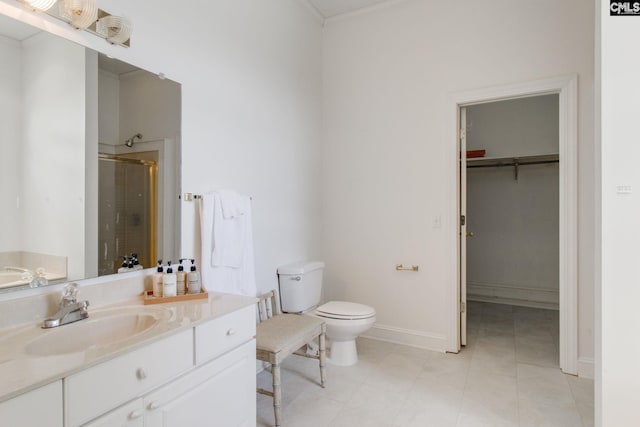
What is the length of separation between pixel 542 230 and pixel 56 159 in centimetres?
460

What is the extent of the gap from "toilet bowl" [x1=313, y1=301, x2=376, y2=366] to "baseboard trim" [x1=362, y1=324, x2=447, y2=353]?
0.46 meters

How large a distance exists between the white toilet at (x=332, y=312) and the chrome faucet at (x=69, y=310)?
4.84ft

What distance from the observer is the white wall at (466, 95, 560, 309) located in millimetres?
3959

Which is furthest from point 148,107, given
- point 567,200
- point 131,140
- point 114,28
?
point 567,200

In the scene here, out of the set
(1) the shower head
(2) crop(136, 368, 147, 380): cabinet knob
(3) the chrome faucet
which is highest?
(1) the shower head

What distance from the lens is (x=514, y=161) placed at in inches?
157

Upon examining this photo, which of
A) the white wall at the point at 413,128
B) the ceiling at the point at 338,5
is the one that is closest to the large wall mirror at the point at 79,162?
the white wall at the point at 413,128

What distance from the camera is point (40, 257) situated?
1.33 metres

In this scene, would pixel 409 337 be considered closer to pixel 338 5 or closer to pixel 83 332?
pixel 83 332

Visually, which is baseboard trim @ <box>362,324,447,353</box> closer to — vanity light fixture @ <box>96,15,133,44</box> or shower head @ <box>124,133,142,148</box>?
shower head @ <box>124,133,142,148</box>

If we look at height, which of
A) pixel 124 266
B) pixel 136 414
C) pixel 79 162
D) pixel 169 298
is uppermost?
pixel 79 162

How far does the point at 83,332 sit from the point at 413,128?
8.80 ft

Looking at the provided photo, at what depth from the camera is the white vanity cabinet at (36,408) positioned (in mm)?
797
